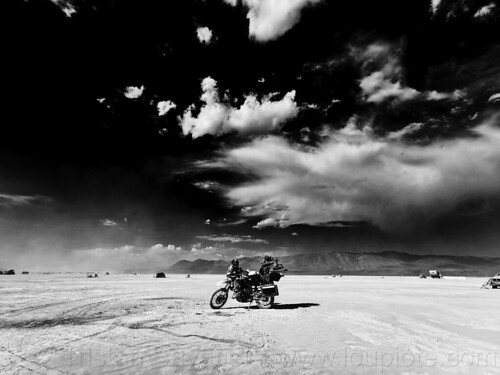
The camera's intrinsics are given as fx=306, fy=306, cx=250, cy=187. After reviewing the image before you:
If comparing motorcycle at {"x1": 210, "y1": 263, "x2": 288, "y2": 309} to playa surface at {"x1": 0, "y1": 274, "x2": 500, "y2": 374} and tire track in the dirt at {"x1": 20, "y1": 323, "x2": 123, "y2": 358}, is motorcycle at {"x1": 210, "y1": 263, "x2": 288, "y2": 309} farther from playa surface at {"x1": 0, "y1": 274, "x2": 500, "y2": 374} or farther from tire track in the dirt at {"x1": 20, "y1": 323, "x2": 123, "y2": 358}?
tire track in the dirt at {"x1": 20, "y1": 323, "x2": 123, "y2": 358}

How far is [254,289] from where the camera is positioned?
1486cm

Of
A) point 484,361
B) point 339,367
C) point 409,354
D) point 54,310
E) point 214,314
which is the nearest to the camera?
point 339,367

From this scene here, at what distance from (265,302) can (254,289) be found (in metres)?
0.81

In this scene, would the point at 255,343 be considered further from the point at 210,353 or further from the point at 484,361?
the point at 484,361

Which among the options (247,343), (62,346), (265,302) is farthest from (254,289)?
(62,346)

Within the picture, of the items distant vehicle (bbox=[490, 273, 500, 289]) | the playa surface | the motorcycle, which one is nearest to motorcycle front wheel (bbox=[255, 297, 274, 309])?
the motorcycle

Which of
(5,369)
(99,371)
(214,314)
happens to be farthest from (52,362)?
(214,314)

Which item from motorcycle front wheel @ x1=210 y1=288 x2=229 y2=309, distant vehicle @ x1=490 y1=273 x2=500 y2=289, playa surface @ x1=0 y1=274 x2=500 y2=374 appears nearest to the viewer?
playa surface @ x1=0 y1=274 x2=500 y2=374

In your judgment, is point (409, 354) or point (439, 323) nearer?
point (409, 354)

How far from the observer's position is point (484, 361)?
664cm

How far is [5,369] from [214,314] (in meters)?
7.59

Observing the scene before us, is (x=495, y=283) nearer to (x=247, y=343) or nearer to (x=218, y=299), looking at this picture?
(x=218, y=299)

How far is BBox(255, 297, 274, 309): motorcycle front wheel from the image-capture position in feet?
47.8

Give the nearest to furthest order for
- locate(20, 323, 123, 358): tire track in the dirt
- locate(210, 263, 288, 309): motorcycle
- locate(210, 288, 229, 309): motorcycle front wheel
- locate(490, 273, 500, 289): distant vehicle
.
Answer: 1. locate(20, 323, 123, 358): tire track in the dirt
2. locate(210, 288, 229, 309): motorcycle front wheel
3. locate(210, 263, 288, 309): motorcycle
4. locate(490, 273, 500, 289): distant vehicle
